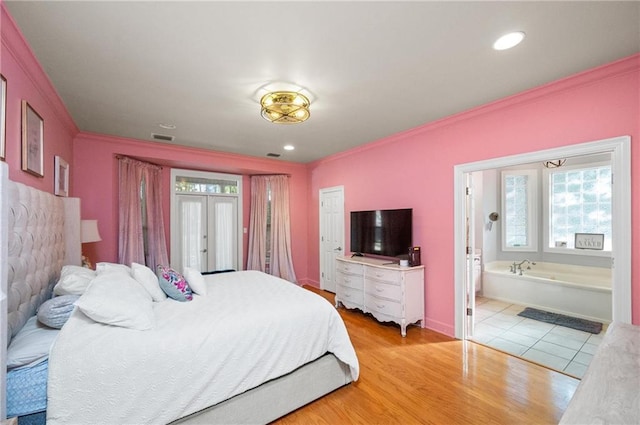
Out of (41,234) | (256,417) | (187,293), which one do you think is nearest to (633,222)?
(256,417)

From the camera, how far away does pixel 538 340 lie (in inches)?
121

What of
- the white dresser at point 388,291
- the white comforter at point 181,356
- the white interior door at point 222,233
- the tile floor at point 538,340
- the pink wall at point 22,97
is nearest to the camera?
the white comforter at point 181,356

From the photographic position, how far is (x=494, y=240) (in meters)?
→ 5.05

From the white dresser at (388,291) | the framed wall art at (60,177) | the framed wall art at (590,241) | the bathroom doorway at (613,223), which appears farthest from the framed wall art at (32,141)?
the framed wall art at (590,241)

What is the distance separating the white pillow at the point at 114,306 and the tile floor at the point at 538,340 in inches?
129

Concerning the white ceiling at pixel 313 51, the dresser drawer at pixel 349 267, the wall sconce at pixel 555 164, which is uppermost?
the white ceiling at pixel 313 51

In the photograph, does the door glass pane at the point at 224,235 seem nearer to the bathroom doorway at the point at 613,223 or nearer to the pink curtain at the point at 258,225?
the pink curtain at the point at 258,225

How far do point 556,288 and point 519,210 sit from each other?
156 centimetres

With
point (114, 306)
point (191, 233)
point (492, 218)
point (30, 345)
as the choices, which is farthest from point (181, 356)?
point (492, 218)

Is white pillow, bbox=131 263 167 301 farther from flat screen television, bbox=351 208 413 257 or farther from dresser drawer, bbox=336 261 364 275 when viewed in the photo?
flat screen television, bbox=351 208 413 257

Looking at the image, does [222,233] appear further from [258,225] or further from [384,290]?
[384,290]

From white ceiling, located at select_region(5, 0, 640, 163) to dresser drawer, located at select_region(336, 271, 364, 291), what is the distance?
221 cm

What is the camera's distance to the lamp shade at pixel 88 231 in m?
3.02

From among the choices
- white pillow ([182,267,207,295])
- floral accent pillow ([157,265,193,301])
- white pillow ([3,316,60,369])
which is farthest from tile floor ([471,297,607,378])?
white pillow ([3,316,60,369])
